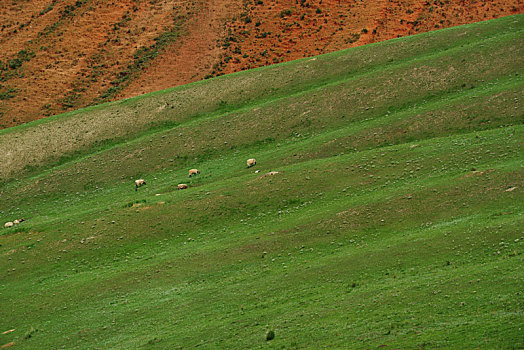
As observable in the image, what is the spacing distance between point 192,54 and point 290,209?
5448 cm

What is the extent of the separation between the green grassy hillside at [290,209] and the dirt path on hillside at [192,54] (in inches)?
618

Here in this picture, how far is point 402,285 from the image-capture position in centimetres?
2808

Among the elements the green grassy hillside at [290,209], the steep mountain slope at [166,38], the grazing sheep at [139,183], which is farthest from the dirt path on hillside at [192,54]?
the grazing sheep at [139,183]

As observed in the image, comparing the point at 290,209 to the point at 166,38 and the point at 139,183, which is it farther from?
the point at 166,38

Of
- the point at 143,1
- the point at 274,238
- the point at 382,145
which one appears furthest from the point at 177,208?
the point at 143,1

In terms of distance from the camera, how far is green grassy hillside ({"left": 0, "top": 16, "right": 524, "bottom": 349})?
2747cm

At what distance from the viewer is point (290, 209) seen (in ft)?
132

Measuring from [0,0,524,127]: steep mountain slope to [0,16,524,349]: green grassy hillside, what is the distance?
17.3 m

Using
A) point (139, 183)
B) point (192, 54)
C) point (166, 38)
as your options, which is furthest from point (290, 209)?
point (166, 38)

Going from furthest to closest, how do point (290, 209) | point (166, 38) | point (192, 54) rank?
point (166, 38)
point (192, 54)
point (290, 209)

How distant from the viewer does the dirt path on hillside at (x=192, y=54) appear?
83750 millimetres

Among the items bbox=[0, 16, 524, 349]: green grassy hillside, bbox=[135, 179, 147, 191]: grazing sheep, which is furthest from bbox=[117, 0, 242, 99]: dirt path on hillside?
bbox=[135, 179, 147, 191]: grazing sheep

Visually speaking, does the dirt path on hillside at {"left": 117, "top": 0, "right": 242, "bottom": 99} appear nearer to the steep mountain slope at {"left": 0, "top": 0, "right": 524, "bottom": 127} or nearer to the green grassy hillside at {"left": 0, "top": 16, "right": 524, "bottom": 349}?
the steep mountain slope at {"left": 0, "top": 0, "right": 524, "bottom": 127}

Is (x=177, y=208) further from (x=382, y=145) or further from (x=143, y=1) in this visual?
(x=143, y=1)
